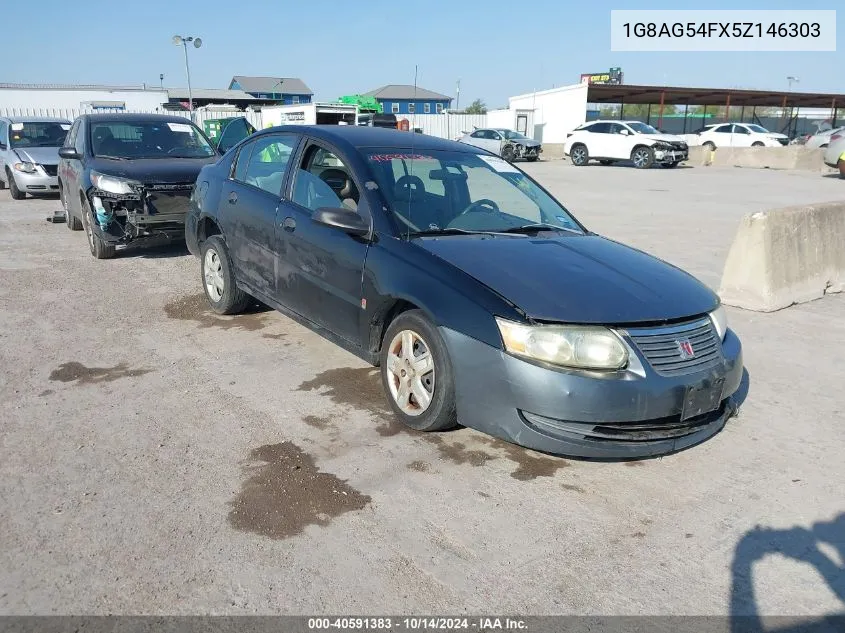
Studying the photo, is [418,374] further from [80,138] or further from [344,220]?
[80,138]

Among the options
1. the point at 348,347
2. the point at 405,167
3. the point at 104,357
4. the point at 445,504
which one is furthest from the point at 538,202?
the point at 104,357

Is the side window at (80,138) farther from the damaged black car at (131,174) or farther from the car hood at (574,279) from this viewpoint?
the car hood at (574,279)

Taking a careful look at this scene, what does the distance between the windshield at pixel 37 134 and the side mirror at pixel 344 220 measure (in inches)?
516

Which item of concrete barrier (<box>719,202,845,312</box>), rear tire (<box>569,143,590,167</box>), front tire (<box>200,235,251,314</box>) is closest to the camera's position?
front tire (<box>200,235,251,314</box>)

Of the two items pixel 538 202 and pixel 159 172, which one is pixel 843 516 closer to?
pixel 538 202

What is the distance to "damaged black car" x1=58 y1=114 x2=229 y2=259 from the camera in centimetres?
780

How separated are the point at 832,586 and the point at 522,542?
121cm

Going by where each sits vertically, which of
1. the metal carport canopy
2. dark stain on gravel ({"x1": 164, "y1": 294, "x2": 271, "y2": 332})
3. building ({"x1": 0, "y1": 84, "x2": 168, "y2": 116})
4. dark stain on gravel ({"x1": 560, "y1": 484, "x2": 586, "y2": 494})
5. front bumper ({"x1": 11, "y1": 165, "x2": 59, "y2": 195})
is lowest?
dark stain on gravel ({"x1": 560, "y1": 484, "x2": 586, "y2": 494})

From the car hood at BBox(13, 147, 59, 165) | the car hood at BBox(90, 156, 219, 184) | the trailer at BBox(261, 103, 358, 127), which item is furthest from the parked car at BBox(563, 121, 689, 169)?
the car hood at BBox(90, 156, 219, 184)

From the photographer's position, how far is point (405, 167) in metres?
4.50

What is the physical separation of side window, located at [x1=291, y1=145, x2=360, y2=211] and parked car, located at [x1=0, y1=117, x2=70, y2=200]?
10.7 m

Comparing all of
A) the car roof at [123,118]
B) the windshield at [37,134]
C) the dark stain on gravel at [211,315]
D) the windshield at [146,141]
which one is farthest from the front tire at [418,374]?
the windshield at [37,134]

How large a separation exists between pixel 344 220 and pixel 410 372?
1020 mm

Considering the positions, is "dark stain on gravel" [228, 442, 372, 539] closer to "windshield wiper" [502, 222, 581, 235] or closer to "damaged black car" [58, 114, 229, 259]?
"windshield wiper" [502, 222, 581, 235]
